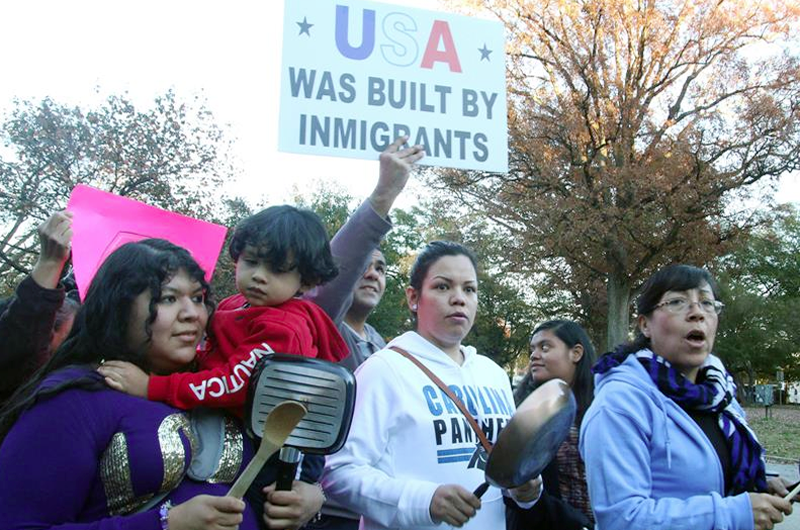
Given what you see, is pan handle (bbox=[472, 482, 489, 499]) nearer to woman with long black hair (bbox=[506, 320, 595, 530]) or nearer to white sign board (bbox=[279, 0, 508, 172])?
woman with long black hair (bbox=[506, 320, 595, 530])

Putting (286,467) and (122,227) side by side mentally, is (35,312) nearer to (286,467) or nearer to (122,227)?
(122,227)

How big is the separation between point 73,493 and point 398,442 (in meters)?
1.10

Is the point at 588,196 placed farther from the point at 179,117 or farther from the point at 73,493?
the point at 73,493

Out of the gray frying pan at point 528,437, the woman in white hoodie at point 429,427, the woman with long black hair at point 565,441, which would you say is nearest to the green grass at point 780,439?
the woman with long black hair at point 565,441

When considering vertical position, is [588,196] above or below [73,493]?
above

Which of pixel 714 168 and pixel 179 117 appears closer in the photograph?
pixel 179 117

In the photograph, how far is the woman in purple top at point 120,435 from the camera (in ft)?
4.92

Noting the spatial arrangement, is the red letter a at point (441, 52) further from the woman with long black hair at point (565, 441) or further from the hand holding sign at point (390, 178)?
the woman with long black hair at point (565, 441)

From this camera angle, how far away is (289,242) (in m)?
2.17

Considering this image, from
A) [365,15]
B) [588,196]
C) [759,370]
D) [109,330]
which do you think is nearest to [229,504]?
[109,330]

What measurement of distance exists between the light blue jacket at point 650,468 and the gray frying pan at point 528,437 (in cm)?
57

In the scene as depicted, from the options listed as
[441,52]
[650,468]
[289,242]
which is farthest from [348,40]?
[650,468]

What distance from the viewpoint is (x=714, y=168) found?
17719 mm

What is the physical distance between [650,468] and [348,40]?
2149mm
